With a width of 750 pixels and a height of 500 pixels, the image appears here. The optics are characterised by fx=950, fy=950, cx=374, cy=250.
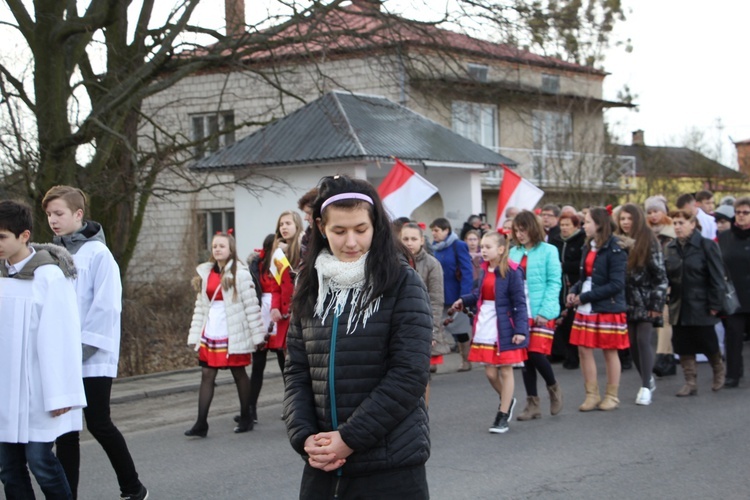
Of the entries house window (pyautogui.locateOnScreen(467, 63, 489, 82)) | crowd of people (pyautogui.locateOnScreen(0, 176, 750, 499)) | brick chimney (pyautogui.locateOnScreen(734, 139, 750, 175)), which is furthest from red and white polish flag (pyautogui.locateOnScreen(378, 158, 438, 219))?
brick chimney (pyautogui.locateOnScreen(734, 139, 750, 175))

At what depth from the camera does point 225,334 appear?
27.2 feet

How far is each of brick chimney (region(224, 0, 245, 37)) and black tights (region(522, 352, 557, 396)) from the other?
7.57 m

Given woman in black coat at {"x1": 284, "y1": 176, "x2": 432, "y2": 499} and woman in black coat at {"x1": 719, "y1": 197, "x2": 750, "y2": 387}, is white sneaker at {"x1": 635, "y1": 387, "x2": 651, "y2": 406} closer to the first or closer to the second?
woman in black coat at {"x1": 719, "y1": 197, "x2": 750, "y2": 387}

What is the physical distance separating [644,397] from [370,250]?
656 centimetres

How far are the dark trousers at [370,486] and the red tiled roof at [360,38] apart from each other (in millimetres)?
11125

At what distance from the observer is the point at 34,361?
485 centimetres

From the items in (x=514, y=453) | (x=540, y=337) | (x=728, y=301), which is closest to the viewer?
(x=514, y=453)

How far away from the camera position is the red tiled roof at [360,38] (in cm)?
1409

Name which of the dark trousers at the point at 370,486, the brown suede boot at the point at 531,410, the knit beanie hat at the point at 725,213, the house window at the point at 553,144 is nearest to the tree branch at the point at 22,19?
the brown suede boot at the point at 531,410

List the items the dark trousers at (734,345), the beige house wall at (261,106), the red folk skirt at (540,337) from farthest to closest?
the beige house wall at (261,106) < the dark trousers at (734,345) < the red folk skirt at (540,337)

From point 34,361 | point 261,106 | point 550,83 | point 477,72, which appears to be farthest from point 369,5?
point 550,83

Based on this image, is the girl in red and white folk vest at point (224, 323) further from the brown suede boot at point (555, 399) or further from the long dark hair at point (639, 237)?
the long dark hair at point (639, 237)

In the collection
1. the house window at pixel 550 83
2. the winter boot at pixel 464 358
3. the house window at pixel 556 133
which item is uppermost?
the house window at pixel 550 83

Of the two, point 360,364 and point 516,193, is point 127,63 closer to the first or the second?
point 516,193
